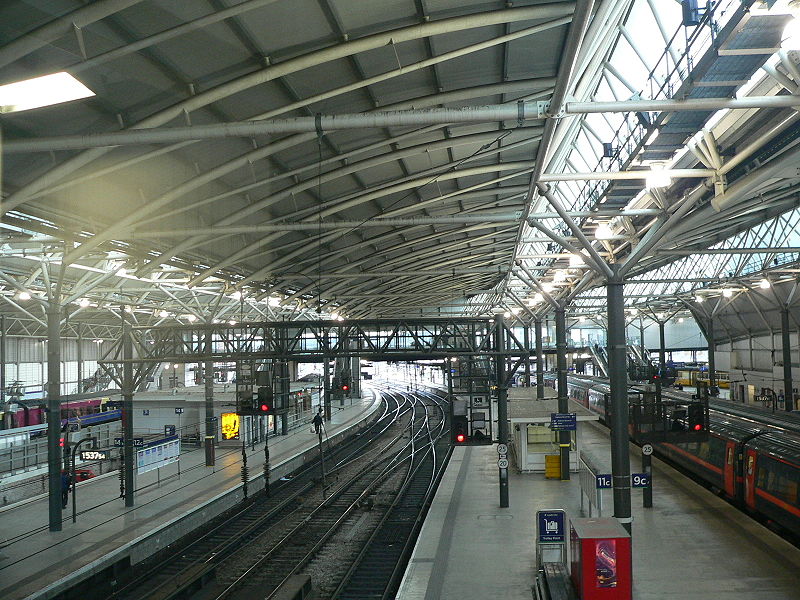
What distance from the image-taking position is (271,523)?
63.5 feet

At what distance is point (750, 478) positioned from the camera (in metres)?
16.2

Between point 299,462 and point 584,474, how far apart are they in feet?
49.7

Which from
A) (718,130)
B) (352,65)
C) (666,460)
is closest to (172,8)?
(352,65)

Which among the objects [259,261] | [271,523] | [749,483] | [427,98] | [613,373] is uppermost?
[427,98]

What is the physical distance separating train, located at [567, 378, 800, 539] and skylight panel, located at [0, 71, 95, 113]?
1509 centimetres

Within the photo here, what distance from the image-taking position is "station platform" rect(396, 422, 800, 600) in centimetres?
1172

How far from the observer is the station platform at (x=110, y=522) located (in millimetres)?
13867

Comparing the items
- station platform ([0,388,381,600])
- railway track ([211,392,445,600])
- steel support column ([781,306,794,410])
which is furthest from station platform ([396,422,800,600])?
steel support column ([781,306,794,410])

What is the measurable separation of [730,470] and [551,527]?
824 cm

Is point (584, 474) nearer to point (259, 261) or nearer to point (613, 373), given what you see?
point (613, 373)

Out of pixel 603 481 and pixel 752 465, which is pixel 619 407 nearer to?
pixel 603 481

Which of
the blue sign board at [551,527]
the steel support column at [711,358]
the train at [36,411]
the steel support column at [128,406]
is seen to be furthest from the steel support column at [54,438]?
the steel support column at [711,358]

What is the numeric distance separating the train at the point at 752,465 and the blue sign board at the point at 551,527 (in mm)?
5500

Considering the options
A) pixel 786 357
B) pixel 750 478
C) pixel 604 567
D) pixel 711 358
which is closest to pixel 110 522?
pixel 604 567
